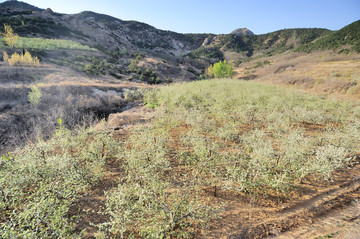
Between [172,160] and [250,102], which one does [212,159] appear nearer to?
[172,160]

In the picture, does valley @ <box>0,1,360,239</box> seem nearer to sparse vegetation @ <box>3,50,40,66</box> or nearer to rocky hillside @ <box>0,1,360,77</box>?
sparse vegetation @ <box>3,50,40,66</box>

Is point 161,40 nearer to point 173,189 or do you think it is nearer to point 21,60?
point 21,60

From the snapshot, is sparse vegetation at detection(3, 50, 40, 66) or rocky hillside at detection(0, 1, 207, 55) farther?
rocky hillside at detection(0, 1, 207, 55)

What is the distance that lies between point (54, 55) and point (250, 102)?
138 feet

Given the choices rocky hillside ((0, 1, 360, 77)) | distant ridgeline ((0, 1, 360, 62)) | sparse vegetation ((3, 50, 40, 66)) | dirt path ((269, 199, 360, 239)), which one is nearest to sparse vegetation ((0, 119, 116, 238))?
dirt path ((269, 199, 360, 239))

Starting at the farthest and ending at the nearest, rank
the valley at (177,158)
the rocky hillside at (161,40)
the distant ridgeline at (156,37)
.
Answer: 1. the distant ridgeline at (156,37)
2. the rocky hillside at (161,40)
3. the valley at (177,158)

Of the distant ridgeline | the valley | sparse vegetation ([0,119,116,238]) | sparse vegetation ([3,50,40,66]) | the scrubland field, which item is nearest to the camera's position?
sparse vegetation ([0,119,116,238])

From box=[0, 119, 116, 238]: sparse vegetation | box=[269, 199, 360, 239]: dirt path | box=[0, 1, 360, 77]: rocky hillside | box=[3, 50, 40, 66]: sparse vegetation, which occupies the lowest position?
box=[269, 199, 360, 239]: dirt path

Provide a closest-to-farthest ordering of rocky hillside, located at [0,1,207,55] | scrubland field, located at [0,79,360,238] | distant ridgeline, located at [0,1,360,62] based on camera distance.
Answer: scrubland field, located at [0,79,360,238] → distant ridgeline, located at [0,1,360,62] → rocky hillside, located at [0,1,207,55]

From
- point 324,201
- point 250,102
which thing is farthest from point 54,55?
point 324,201

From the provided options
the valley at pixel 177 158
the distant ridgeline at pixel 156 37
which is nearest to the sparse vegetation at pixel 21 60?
the valley at pixel 177 158

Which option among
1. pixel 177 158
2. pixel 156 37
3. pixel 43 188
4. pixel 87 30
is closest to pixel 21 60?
pixel 43 188

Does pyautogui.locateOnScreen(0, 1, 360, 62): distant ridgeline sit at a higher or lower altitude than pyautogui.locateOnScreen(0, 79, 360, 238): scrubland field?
higher

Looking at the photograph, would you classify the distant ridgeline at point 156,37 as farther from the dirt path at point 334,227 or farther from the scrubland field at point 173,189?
the dirt path at point 334,227
